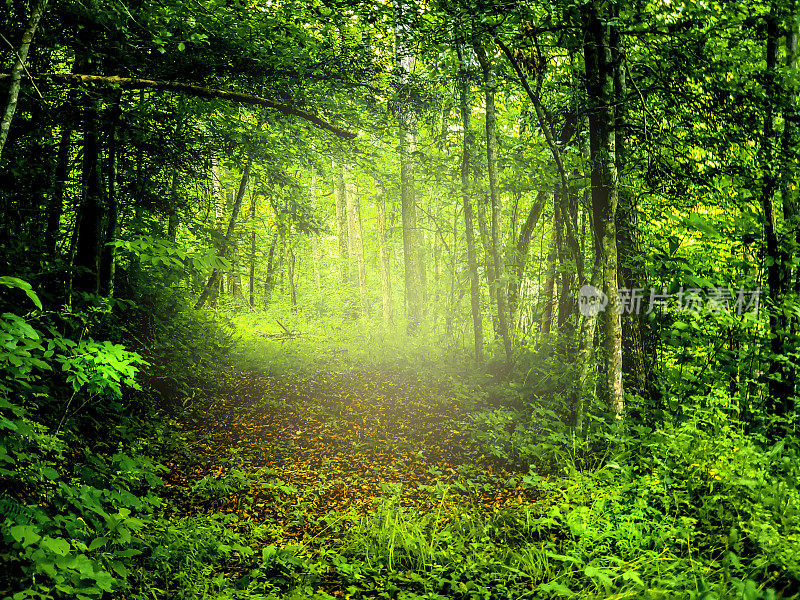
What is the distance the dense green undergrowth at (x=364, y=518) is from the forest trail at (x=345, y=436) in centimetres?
19

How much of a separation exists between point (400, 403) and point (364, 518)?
3.52 meters

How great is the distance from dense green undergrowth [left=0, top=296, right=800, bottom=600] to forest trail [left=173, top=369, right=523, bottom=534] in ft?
0.64

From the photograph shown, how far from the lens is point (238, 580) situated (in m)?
3.54

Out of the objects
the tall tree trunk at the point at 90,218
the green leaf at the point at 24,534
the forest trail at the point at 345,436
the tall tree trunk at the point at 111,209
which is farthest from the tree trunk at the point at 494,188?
the green leaf at the point at 24,534

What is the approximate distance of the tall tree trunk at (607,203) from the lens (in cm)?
515

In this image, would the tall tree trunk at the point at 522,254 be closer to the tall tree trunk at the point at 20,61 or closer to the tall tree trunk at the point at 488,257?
the tall tree trunk at the point at 488,257

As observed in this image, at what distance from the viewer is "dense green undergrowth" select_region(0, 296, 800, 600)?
291cm

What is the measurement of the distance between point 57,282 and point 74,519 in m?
2.98

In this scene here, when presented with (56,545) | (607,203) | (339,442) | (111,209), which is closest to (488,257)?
(607,203)

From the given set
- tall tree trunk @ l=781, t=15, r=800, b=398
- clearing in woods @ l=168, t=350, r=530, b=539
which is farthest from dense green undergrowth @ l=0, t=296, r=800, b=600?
tall tree trunk @ l=781, t=15, r=800, b=398

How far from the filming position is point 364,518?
459 cm

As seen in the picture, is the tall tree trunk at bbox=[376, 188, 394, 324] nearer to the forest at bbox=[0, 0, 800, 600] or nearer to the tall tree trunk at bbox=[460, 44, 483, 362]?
the tall tree trunk at bbox=[460, 44, 483, 362]

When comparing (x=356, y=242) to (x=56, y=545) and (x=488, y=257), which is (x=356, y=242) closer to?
(x=488, y=257)

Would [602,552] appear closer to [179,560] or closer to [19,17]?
[179,560]
